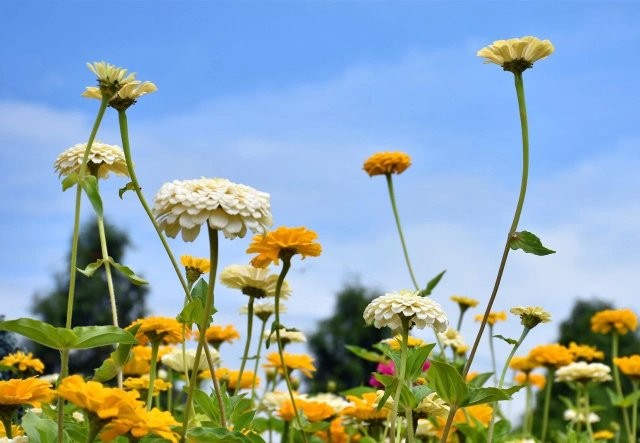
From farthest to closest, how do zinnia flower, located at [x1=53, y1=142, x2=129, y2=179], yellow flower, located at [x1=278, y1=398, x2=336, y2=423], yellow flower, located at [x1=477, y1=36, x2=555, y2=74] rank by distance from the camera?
yellow flower, located at [x1=278, y1=398, x2=336, y2=423] → zinnia flower, located at [x1=53, y1=142, x2=129, y2=179] → yellow flower, located at [x1=477, y1=36, x2=555, y2=74]

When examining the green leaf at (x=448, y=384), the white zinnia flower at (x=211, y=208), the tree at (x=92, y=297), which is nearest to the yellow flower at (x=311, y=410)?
the green leaf at (x=448, y=384)

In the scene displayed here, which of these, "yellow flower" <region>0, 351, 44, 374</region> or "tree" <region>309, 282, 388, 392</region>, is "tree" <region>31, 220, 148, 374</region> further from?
"yellow flower" <region>0, 351, 44, 374</region>

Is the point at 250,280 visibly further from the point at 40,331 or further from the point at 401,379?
the point at 40,331

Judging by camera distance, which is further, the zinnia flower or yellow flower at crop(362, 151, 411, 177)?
yellow flower at crop(362, 151, 411, 177)

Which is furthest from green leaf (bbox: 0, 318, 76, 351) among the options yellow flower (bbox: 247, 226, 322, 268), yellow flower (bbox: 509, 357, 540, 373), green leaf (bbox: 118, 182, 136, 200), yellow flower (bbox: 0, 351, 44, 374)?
yellow flower (bbox: 509, 357, 540, 373)

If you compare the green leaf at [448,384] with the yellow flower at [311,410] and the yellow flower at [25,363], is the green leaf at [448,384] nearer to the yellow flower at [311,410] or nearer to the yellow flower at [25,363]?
the yellow flower at [311,410]

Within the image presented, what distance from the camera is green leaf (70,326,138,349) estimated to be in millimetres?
1392

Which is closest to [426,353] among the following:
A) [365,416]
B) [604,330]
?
[365,416]

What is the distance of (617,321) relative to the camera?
12.9ft

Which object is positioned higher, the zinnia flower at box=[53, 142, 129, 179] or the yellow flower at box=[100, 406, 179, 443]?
the zinnia flower at box=[53, 142, 129, 179]

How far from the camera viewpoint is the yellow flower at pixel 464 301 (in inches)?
134

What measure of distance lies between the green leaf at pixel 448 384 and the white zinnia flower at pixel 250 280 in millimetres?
670

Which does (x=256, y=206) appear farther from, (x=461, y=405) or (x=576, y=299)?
(x=576, y=299)

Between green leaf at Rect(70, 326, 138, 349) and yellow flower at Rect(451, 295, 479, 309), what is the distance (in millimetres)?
2210
